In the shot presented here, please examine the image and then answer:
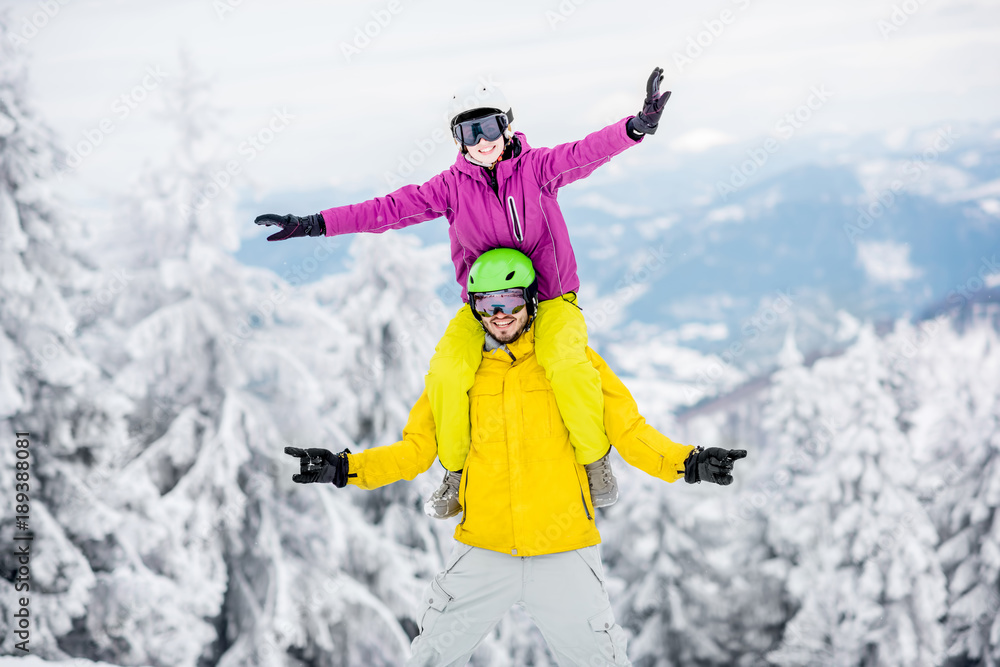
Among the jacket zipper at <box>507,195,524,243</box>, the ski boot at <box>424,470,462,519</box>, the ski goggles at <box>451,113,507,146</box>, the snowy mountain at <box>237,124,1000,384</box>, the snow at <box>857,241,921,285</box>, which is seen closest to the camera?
the ski goggles at <box>451,113,507,146</box>

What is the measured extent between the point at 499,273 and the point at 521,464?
38.9 inches

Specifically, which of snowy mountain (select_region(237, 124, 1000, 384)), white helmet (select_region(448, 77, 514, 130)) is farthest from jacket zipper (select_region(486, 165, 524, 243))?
snowy mountain (select_region(237, 124, 1000, 384))

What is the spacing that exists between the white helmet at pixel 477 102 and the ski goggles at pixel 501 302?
90cm

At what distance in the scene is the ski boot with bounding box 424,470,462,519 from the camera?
4242 mm

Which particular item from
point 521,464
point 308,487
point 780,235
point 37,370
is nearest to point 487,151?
point 521,464

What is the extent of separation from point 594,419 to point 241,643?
11062mm

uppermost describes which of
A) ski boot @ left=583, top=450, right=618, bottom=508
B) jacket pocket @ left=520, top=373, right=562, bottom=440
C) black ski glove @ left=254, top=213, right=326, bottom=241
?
black ski glove @ left=254, top=213, right=326, bottom=241

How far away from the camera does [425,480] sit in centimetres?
1334

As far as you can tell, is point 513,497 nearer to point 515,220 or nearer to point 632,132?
point 515,220

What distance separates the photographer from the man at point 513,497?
3.95 metres

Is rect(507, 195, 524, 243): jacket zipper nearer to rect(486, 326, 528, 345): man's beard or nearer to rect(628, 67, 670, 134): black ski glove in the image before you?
rect(486, 326, 528, 345): man's beard

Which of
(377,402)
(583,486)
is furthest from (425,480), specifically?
(583,486)

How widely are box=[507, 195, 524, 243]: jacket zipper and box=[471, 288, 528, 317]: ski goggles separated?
1.06ft

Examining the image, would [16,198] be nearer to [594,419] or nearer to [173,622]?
[173,622]
